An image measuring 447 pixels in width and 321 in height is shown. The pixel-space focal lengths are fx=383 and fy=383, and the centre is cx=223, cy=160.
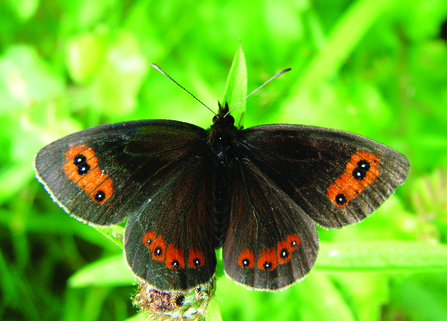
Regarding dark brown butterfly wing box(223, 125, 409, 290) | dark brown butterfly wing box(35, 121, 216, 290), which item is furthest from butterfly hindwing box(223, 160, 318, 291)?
dark brown butterfly wing box(35, 121, 216, 290)

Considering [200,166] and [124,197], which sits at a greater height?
[200,166]

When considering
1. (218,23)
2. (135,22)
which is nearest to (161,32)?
(135,22)

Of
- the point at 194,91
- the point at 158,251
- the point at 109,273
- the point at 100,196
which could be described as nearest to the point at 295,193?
the point at 158,251

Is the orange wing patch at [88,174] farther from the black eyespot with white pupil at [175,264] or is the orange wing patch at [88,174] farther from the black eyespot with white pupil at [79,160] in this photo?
the black eyespot with white pupil at [175,264]

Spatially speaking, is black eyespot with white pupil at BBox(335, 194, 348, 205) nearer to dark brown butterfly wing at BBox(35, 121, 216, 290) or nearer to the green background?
dark brown butterfly wing at BBox(35, 121, 216, 290)

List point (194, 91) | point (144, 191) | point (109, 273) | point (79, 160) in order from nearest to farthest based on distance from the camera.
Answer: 1. point (79, 160)
2. point (144, 191)
3. point (109, 273)
4. point (194, 91)

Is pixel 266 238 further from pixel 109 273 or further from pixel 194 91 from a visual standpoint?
pixel 194 91

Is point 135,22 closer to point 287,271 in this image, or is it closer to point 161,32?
point 161,32

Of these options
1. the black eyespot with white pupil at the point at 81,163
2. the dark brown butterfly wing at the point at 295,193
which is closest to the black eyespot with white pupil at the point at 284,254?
the dark brown butterfly wing at the point at 295,193
